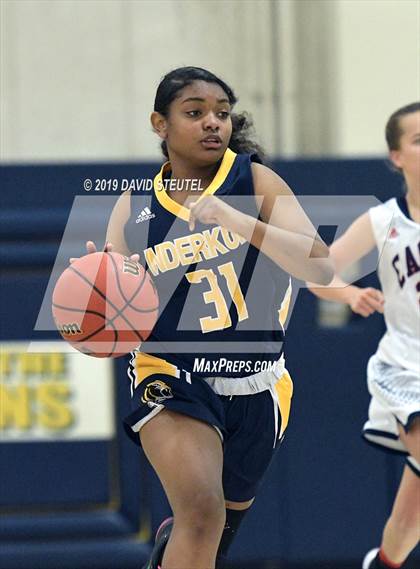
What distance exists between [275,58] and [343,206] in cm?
79

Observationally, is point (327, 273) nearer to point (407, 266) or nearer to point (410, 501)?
point (407, 266)

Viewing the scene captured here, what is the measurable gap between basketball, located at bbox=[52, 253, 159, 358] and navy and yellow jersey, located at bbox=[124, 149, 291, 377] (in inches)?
5.1

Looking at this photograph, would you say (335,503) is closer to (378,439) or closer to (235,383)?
(378,439)

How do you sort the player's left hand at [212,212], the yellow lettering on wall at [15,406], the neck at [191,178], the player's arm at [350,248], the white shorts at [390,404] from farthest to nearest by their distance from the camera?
the yellow lettering on wall at [15,406]
the player's arm at [350,248]
the white shorts at [390,404]
the neck at [191,178]
the player's left hand at [212,212]

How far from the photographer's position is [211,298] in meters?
4.77

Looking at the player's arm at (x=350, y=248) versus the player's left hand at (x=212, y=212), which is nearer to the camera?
the player's left hand at (x=212, y=212)

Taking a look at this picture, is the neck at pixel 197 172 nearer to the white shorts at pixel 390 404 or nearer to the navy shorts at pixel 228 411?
A: the navy shorts at pixel 228 411

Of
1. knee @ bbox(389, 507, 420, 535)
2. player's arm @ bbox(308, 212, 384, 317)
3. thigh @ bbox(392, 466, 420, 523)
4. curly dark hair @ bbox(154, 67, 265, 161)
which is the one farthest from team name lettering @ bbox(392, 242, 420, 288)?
curly dark hair @ bbox(154, 67, 265, 161)

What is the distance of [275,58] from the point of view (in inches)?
254

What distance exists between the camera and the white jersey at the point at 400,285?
19.3 ft

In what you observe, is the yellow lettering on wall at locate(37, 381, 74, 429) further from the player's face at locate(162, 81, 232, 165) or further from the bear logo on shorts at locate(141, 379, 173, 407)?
the player's face at locate(162, 81, 232, 165)

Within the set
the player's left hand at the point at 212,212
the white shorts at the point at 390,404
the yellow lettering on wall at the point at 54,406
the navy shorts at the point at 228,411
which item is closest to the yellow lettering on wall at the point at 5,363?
the yellow lettering on wall at the point at 54,406

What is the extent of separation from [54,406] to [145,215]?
1777 millimetres

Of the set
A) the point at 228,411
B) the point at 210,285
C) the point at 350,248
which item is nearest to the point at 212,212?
the point at 210,285
